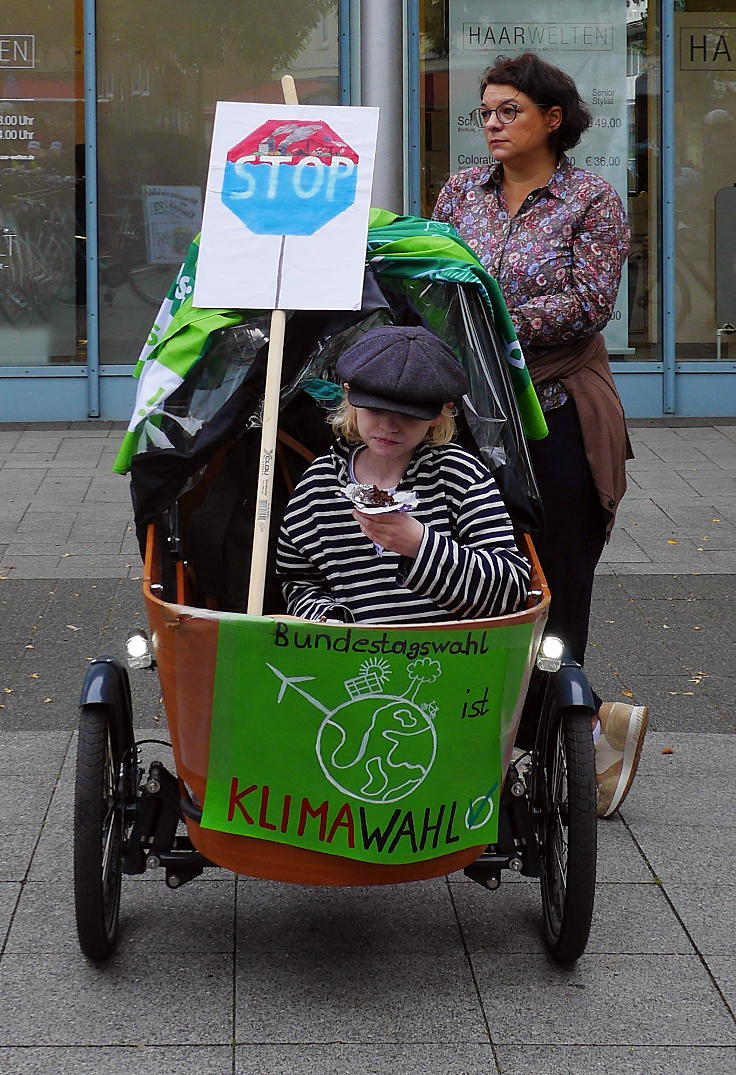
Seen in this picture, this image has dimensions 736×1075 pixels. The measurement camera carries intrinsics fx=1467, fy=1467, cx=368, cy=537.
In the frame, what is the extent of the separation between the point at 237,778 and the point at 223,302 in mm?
1097

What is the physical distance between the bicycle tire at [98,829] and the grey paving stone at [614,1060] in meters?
0.90

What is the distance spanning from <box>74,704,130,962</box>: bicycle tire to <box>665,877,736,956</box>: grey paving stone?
1.36m

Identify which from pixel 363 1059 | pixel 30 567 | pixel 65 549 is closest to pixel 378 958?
pixel 363 1059

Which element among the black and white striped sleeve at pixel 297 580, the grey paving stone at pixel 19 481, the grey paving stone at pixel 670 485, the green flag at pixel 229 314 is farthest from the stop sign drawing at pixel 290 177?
the grey paving stone at pixel 670 485

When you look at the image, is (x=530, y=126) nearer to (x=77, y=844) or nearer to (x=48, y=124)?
(x=77, y=844)

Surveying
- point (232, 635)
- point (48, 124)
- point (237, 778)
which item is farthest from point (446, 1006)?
point (48, 124)

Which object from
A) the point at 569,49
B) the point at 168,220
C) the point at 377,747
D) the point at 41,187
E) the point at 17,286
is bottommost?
the point at 377,747

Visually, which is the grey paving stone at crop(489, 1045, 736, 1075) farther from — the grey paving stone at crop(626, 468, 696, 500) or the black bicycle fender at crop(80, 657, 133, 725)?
the grey paving stone at crop(626, 468, 696, 500)

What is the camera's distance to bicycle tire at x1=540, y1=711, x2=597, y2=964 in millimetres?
3109

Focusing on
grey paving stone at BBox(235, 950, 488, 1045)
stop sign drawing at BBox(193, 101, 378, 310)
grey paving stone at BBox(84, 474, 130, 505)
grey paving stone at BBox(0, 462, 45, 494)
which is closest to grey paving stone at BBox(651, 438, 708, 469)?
grey paving stone at BBox(84, 474, 130, 505)

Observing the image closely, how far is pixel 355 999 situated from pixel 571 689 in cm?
82

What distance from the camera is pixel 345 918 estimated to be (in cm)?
357

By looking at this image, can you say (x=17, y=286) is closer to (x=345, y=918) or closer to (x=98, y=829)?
(x=345, y=918)

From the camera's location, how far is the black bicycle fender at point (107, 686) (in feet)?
10.5
